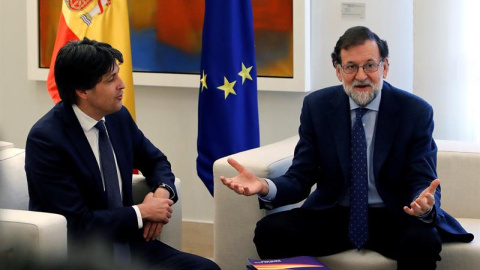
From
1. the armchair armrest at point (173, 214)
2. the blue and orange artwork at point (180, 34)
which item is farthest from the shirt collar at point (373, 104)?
the blue and orange artwork at point (180, 34)

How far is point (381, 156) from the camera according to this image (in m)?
2.78

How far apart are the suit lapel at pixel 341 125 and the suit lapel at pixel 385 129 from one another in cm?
11

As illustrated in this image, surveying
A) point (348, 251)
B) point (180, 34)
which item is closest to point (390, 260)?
point (348, 251)

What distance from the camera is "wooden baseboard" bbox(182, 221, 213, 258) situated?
175 inches

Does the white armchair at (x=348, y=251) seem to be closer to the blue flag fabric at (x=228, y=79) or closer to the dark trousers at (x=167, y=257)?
the dark trousers at (x=167, y=257)

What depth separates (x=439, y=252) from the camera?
2629mm

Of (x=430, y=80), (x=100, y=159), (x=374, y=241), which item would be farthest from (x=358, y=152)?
(x=430, y=80)

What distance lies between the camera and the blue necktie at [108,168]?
2.59 metres

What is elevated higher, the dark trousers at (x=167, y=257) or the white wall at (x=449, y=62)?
the white wall at (x=449, y=62)

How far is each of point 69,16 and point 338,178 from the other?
1982 millimetres

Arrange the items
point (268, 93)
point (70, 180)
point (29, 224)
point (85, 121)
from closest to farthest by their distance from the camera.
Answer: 1. point (29, 224)
2. point (70, 180)
3. point (85, 121)
4. point (268, 93)

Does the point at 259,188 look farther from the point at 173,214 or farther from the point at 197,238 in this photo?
the point at 197,238

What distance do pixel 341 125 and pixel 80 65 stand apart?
3.45 ft

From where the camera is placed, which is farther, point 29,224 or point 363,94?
point 363,94
